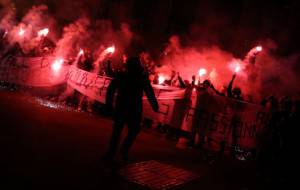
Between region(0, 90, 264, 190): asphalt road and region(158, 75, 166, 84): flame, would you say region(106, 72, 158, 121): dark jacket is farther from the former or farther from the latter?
region(158, 75, 166, 84): flame

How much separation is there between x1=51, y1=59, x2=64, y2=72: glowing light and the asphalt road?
3.61 meters

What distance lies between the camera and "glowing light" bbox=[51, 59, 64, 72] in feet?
51.9

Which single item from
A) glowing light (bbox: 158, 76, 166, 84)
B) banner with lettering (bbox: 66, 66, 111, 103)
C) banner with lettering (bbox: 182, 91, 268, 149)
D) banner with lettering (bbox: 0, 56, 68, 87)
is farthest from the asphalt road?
banner with lettering (bbox: 0, 56, 68, 87)

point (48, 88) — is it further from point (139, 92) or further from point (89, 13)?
point (139, 92)

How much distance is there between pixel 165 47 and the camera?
19516 mm

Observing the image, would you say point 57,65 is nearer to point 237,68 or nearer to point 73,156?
point 237,68

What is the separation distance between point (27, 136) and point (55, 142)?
580 mm

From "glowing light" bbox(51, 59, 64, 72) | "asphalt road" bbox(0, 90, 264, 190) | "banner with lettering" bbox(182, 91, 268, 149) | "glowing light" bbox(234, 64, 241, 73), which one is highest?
"glowing light" bbox(234, 64, 241, 73)

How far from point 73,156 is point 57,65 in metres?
9.58

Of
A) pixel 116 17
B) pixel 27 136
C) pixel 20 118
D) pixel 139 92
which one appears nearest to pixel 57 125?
pixel 20 118

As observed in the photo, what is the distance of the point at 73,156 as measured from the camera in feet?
22.7

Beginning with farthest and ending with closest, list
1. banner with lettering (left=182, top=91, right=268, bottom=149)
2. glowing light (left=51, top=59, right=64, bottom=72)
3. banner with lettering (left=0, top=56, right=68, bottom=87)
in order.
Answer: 1. banner with lettering (left=0, top=56, right=68, bottom=87)
2. glowing light (left=51, top=59, right=64, bottom=72)
3. banner with lettering (left=182, top=91, right=268, bottom=149)

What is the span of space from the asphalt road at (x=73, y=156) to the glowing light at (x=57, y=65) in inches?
142

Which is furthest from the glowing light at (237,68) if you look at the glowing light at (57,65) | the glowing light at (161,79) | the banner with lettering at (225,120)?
the glowing light at (57,65)
